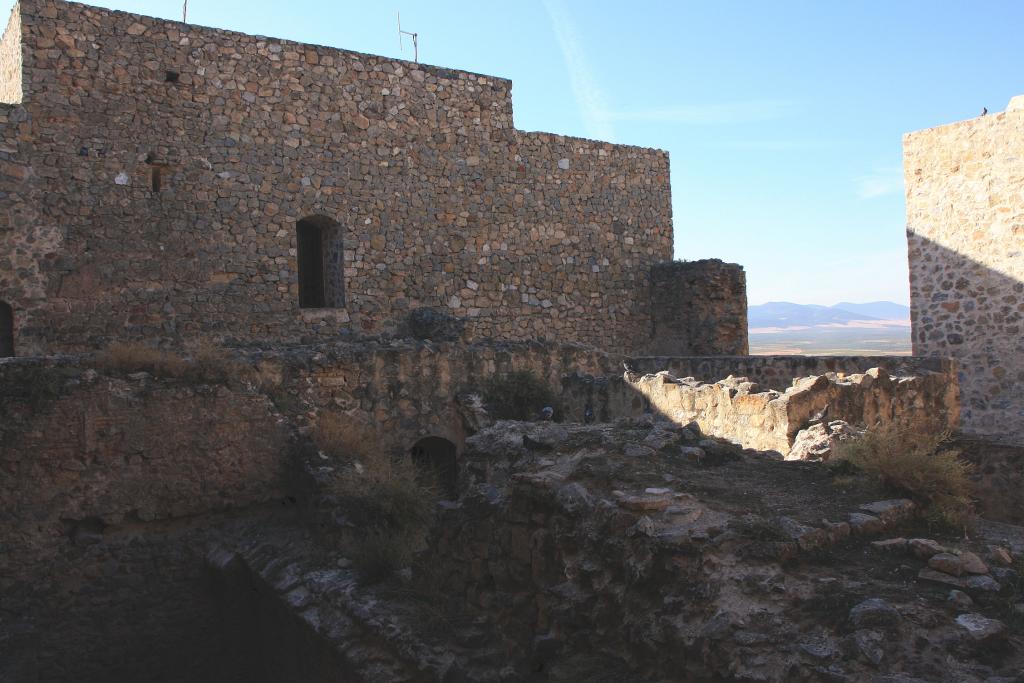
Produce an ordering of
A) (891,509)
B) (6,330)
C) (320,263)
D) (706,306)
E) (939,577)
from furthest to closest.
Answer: (706,306), (320,263), (6,330), (891,509), (939,577)

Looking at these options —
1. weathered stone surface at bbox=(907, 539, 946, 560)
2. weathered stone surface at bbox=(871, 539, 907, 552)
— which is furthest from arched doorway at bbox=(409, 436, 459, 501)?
weathered stone surface at bbox=(907, 539, 946, 560)

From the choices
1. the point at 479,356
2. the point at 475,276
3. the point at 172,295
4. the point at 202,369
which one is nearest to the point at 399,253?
the point at 475,276

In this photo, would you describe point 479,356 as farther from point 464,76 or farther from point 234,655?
point 464,76

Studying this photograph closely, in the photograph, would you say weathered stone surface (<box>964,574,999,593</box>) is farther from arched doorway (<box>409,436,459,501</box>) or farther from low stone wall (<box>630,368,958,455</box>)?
arched doorway (<box>409,436,459,501</box>)

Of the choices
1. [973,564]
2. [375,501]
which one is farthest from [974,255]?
[973,564]

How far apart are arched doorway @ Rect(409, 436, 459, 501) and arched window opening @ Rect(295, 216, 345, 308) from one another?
4.30 metres

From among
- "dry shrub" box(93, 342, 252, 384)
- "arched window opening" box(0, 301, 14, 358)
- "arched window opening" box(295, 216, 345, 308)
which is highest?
"arched window opening" box(295, 216, 345, 308)

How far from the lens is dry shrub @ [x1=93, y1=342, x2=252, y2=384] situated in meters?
7.16

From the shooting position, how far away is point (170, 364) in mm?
7301

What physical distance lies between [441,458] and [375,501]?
3257 mm

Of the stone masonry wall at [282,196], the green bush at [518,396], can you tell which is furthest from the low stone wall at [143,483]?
the stone masonry wall at [282,196]

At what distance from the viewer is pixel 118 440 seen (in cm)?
690

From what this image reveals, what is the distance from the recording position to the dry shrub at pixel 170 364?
23.5 feet

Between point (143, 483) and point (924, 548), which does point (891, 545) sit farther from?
point (143, 483)
